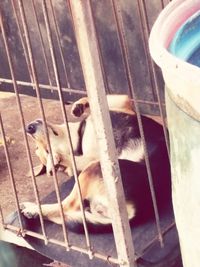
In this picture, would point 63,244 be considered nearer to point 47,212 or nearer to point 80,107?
point 47,212

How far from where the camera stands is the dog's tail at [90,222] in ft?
8.43

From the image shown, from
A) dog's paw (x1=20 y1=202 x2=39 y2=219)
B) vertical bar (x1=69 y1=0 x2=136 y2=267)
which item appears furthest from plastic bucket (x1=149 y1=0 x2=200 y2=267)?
dog's paw (x1=20 y1=202 x2=39 y2=219)

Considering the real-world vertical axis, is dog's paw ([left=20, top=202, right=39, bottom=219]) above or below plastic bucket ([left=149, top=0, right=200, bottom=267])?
below

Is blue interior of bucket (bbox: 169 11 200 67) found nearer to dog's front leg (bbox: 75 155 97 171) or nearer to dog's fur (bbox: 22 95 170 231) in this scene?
dog's fur (bbox: 22 95 170 231)

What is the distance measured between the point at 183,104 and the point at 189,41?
0.67ft

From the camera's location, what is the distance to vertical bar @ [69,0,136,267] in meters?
1.89

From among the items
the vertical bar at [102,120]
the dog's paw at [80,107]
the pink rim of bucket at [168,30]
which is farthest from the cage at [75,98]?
the pink rim of bucket at [168,30]

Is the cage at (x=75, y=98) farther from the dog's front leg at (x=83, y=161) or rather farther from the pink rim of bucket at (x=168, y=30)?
the pink rim of bucket at (x=168, y=30)

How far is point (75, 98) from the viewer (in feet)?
12.2

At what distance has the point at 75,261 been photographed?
256cm

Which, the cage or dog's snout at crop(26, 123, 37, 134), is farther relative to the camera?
dog's snout at crop(26, 123, 37, 134)

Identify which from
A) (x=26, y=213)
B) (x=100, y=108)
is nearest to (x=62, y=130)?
(x=26, y=213)

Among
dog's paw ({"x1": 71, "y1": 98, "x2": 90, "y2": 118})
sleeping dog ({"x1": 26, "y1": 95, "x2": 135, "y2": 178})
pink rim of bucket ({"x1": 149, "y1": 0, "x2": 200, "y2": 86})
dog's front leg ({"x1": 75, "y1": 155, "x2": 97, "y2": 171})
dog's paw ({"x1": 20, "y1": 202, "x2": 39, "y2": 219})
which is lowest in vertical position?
dog's paw ({"x1": 20, "y1": 202, "x2": 39, "y2": 219})

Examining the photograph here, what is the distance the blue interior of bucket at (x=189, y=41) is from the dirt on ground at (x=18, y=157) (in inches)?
46.6
